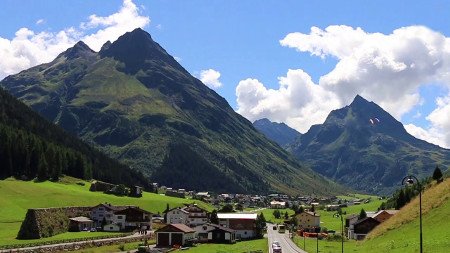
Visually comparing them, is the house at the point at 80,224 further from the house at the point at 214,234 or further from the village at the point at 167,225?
the house at the point at 214,234

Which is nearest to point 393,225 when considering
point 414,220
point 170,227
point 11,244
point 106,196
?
point 414,220

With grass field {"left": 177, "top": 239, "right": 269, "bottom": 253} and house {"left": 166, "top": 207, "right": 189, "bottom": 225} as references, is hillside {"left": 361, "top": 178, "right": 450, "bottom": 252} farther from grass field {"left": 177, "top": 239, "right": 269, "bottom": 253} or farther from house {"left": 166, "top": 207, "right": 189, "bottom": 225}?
house {"left": 166, "top": 207, "right": 189, "bottom": 225}

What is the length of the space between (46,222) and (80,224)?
→ 20.8 m

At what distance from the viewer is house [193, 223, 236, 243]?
476 ft

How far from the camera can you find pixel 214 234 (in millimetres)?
146500

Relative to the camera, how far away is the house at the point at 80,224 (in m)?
149

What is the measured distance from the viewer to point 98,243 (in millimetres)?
118438

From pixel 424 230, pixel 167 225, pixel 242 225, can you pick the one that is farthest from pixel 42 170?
pixel 424 230

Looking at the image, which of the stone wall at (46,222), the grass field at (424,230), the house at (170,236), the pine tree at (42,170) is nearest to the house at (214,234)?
the house at (170,236)

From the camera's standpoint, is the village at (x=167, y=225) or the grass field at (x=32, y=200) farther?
the village at (x=167, y=225)

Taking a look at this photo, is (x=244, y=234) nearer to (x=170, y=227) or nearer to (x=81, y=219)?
(x=170, y=227)

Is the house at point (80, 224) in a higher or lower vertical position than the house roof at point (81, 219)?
lower

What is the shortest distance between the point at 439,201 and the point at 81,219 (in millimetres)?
100597

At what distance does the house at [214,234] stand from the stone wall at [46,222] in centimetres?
3630
